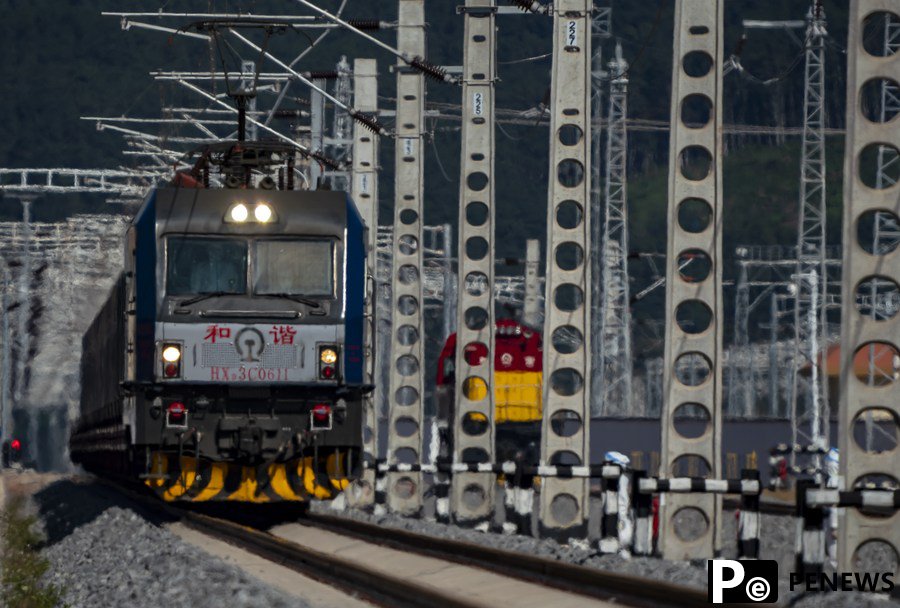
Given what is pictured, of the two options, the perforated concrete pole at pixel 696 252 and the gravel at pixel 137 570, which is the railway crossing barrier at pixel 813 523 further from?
the perforated concrete pole at pixel 696 252

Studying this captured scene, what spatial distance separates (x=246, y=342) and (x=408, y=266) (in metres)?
17.7

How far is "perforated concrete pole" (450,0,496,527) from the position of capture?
31797mm

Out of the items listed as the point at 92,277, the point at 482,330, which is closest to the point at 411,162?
the point at 482,330

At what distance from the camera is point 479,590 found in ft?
52.9

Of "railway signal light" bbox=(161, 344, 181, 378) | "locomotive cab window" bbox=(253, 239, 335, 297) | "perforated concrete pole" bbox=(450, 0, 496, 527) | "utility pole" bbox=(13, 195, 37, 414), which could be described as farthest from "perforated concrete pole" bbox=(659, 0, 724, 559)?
"utility pole" bbox=(13, 195, 37, 414)

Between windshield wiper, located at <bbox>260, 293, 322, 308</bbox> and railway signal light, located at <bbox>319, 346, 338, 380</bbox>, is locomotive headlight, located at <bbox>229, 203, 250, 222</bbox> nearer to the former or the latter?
windshield wiper, located at <bbox>260, 293, 322, 308</bbox>

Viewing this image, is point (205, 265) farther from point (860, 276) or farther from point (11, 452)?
point (11, 452)

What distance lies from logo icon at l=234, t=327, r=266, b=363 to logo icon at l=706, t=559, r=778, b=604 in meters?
9.89

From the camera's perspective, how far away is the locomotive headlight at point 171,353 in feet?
70.9

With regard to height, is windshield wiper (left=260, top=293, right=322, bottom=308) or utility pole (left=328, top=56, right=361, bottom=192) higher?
utility pole (left=328, top=56, right=361, bottom=192)

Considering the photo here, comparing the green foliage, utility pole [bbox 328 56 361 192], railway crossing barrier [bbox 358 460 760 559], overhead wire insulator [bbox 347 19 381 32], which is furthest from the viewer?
utility pole [bbox 328 56 361 192]

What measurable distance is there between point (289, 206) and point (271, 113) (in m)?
13.1

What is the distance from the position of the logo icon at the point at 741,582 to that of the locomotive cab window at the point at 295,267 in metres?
10.2

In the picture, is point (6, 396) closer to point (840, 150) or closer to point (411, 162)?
point (411, 162)
